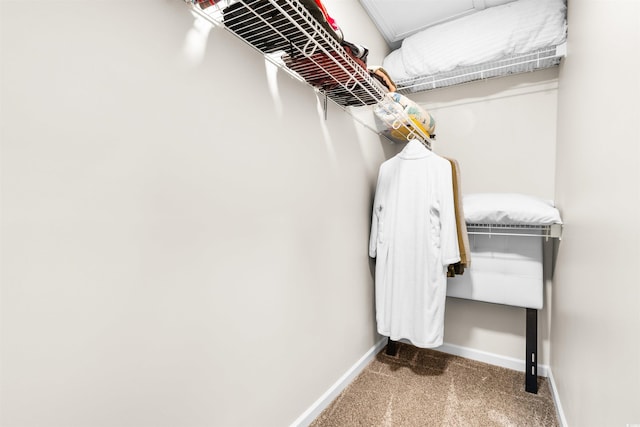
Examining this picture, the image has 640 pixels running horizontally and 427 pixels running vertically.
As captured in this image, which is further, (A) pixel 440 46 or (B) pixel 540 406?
(A) pixel 440 46

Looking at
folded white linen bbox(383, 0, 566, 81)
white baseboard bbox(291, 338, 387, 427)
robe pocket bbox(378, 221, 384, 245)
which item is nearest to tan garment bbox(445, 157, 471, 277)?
robe pocket bbox(378, 221, 384, 245)

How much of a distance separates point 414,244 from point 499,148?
1.02 m

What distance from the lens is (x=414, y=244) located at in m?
1.84

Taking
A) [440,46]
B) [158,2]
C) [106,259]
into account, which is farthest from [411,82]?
[106,259]

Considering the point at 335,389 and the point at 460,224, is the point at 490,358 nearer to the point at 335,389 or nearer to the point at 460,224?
the point at 460,224

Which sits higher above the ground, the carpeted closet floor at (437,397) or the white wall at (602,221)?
the white wall at (602,221)

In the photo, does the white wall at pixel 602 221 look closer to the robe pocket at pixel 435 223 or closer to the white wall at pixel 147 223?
the robe pocket at pixel 435 223

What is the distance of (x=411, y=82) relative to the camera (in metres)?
2.23

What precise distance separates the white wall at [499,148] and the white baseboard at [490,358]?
3cm

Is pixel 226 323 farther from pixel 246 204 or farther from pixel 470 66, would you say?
pixel 470 66

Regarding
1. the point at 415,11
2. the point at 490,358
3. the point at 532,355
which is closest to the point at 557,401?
the point at 532,355

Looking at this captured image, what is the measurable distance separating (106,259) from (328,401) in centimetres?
140

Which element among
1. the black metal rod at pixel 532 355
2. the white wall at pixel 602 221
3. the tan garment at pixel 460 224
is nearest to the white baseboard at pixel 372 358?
the black metal rod at pixel 532 355

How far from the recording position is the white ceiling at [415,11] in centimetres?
194
